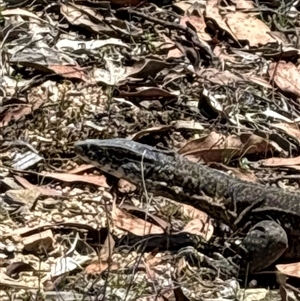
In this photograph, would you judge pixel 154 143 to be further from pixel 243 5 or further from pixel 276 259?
pixel 243 5

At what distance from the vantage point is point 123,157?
5637mm

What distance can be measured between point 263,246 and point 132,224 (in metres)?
0.71

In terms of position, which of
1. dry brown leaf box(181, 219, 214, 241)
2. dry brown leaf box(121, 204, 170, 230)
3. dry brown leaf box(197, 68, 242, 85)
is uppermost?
dry brown leaf box(121, 204, 170, 230)

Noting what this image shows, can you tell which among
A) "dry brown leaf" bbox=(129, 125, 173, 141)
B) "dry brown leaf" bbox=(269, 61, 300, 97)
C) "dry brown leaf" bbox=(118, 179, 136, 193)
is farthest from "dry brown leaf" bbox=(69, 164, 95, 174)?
"dry brown leaf" bbox=(269, 61, 300, 97)

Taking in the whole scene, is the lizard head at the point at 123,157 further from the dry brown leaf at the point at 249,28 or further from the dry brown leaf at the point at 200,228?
the dry brown leaf at the point at 249,28

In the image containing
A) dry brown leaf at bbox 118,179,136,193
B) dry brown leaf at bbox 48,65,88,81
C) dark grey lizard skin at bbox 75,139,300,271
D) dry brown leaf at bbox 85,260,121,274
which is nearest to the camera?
dry brown leaf at bbox 85,260,121,274

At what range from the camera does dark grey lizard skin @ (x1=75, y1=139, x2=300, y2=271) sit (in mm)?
5578

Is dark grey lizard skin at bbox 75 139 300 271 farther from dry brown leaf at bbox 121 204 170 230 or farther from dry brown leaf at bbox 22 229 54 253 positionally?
dry brown leaf at bbox 22 229 54 253

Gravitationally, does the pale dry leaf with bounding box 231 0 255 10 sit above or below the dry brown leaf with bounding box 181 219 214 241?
below

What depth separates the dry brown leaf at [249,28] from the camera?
774 centimetres

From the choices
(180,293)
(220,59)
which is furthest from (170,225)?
(220,59)

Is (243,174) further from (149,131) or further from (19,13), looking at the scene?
(19,13)

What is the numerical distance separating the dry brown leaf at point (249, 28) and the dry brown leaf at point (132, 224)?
2291 millimetres

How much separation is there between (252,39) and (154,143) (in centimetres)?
154
